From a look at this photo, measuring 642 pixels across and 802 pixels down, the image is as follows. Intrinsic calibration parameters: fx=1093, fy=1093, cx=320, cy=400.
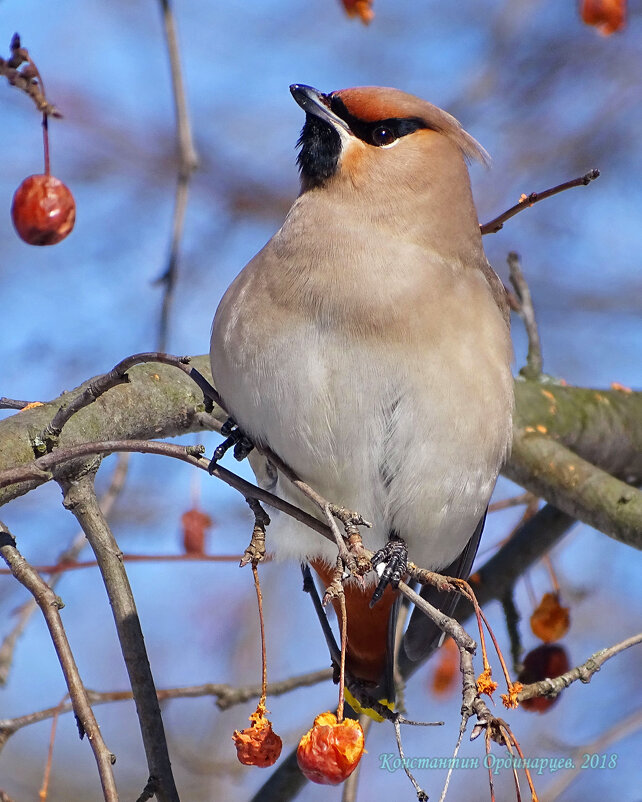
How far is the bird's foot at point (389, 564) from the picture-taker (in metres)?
2.67

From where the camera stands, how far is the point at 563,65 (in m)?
6.68

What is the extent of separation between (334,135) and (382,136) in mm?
141

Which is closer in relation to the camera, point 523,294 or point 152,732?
point 152,732

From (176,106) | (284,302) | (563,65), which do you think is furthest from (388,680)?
(563,65)

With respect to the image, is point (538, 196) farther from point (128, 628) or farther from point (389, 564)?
point (128, 628)

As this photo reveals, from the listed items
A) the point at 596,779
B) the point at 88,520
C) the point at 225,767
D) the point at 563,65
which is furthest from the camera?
the point at 563,65

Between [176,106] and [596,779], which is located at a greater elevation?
[176,106]

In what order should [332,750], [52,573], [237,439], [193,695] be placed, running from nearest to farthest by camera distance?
[332,750], [237,439], [193,695], [52,573]

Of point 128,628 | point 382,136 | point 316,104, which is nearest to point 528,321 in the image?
point 382,136

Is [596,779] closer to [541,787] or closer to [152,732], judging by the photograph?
[541,787]

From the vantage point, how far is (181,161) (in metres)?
3.44

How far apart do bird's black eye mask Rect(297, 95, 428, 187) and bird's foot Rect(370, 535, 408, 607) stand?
1.04 m

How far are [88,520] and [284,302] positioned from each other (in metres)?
0.74

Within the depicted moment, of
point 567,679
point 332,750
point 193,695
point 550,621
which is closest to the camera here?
point 567,679
